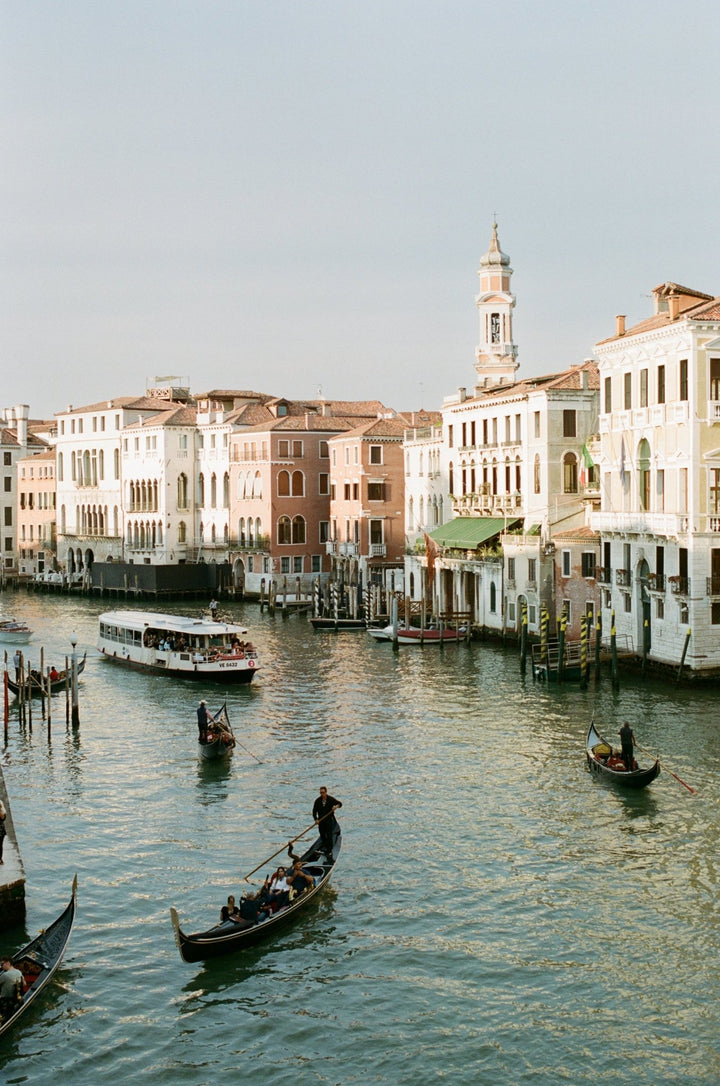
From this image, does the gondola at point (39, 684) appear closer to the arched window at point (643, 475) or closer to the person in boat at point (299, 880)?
the person in boat at point (299, 880)

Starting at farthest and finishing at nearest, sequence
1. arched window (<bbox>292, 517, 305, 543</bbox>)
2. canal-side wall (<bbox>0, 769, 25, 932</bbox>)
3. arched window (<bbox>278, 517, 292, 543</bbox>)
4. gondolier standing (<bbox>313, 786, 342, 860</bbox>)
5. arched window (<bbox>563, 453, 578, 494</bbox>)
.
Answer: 1. arched window (<bbox>292, 517, 305, 543</bbox>)
2. arched window (<bbox>278, 517, 292, 543</bbox>)
3. arched window (<bbox>563, 453, 578, 494</bbox>)
4. gondolier standing (<bbox>313, 786, 342, 860</bbox>)
5. canal-side wall (<bbox>0, 769, 25, 932</bbox>)

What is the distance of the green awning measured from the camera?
1889 inches

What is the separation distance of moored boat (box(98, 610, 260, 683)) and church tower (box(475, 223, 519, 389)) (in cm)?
2551

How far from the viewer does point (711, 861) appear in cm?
1972

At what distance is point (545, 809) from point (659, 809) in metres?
1.95

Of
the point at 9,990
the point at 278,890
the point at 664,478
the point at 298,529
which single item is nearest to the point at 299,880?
the point at 278,890

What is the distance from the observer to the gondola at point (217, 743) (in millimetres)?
27047

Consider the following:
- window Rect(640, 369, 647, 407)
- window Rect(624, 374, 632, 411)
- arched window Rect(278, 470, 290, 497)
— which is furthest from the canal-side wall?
arched window Rect(278, 470, 290, 497)

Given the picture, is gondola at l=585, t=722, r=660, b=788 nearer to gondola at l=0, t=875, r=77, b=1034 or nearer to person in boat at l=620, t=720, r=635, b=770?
person in boat at l=620, t=720, r=635, b=770

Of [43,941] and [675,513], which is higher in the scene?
[675,513]

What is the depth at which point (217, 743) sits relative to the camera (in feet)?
88.9

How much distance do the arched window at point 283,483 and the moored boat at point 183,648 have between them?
25911 mm

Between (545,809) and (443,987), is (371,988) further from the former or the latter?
(545,809)

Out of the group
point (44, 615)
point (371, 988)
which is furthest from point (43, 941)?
point (44, 615)
